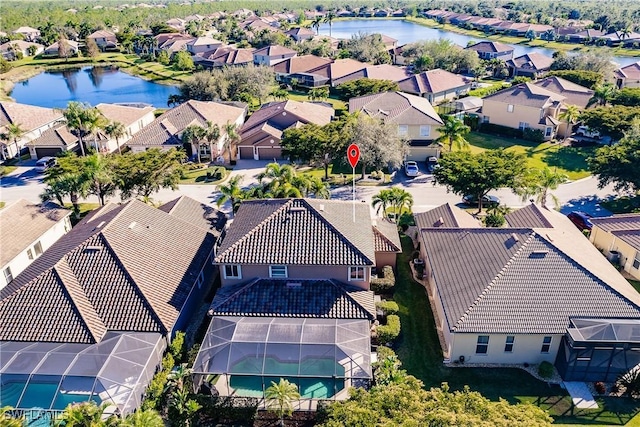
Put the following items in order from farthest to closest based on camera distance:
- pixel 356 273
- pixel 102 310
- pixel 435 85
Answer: pixel 435 85
pixel 356 273
pixel 102 310

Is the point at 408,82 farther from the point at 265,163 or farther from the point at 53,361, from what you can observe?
the point at 53,361

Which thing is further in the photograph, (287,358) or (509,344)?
(509,344)

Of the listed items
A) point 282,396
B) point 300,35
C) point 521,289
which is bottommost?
point 300,35

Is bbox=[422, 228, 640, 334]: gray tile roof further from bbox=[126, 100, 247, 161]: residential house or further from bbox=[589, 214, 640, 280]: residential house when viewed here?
bbox=[126, 100, 247, 161]: residential house

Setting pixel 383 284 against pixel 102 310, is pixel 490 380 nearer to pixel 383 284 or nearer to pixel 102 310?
pixel 383 284

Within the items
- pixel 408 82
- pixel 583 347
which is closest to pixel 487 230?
pixel 583 347

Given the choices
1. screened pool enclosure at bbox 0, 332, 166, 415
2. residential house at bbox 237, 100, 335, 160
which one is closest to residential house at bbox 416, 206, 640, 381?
screened pool enclosure at bbox 0, 332, 166, 415

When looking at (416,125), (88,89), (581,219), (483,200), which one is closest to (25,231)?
(483,200)
